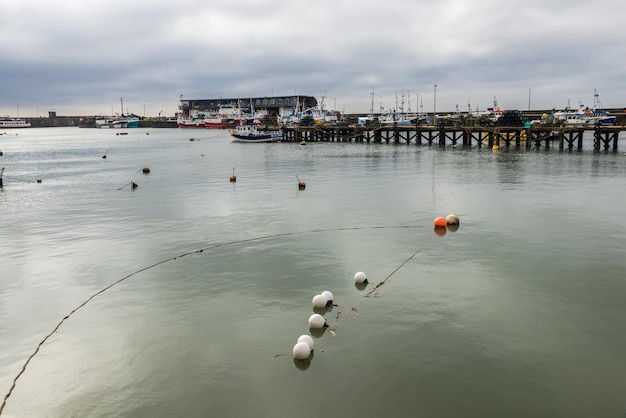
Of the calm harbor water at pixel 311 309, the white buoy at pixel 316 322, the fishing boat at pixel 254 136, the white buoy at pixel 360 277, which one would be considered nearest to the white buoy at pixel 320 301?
the calm harbor water at pixel 311 309

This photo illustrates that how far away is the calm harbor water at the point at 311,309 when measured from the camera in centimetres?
970

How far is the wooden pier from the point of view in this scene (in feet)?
238

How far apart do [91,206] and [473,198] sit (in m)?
26.0

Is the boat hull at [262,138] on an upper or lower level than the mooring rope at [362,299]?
upper

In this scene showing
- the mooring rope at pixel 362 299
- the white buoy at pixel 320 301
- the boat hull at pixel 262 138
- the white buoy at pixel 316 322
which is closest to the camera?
the white buoy at pixel 316 322

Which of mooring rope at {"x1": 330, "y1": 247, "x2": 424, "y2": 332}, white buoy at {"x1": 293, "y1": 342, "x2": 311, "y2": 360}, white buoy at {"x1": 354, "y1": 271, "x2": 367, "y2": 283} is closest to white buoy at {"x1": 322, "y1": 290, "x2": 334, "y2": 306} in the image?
mooring rope at {"x1": 330, "y1": 247, "x2": 424, "y2": 332}

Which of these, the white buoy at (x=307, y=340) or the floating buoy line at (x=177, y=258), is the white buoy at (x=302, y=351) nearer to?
the floating buoy line at (x=177, y=258)

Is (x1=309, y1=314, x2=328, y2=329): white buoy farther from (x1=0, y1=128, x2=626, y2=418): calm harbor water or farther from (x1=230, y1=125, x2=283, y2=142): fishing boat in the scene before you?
(x1=230, y1=125, x2=283, y2=142): fishing boat

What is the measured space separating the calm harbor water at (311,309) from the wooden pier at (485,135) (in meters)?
49.7

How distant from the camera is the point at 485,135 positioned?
91125mm

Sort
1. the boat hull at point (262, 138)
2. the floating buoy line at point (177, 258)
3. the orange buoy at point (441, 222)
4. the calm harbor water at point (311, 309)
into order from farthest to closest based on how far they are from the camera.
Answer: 1. the boat hull at point (262, 138)
2. the orange buoy at point (441, 222)
3. the floating buoy line at point (177, 258)
4. the calm harbor water at point (311, 309)

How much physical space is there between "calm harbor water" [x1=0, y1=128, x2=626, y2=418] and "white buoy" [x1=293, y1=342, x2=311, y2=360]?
18 cm

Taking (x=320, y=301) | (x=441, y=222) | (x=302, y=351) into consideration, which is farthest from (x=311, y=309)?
(x=441, y=222)

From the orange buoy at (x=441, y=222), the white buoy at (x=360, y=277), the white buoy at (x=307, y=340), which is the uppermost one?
the orange buoy at (x=441, y=222)
